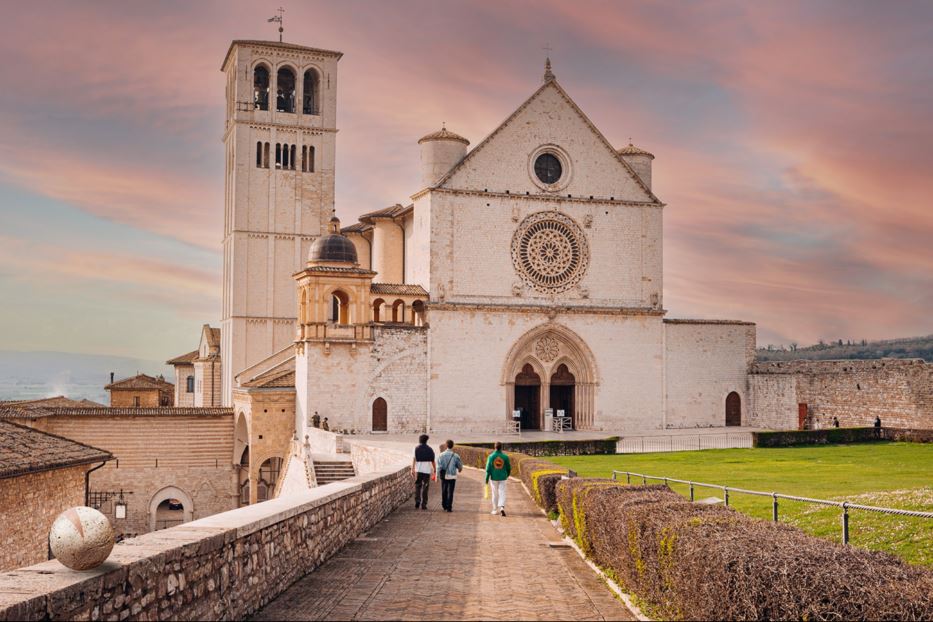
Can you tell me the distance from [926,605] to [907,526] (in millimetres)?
6863

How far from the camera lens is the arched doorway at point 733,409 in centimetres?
4931

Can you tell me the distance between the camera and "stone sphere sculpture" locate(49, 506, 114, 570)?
633 centimetres

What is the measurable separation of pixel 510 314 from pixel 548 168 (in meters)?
7.55

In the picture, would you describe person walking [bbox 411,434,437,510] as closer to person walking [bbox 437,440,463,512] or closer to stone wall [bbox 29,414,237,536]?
person walking [bbox 437,440,463,512]

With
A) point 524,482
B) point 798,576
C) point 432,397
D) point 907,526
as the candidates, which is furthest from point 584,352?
point 798,576

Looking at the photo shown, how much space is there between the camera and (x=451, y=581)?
10.8 m

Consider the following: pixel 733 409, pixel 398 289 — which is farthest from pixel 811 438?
pixel 398 289

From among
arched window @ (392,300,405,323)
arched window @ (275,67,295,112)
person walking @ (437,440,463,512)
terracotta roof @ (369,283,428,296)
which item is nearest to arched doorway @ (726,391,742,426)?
terracotta roof @ (369,283,428,296)

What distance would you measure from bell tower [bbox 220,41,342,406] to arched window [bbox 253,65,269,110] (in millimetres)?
63

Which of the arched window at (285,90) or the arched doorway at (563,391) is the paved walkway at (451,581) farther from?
the arched window at (285,90)

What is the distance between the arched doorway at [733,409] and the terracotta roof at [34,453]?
34.1 meters

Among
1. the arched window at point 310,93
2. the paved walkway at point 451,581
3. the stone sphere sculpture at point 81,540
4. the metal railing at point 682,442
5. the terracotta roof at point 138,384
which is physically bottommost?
the metal railing at point 682,442

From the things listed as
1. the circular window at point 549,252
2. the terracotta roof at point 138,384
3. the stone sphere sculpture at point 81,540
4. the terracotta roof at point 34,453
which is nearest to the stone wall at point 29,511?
the terracotta roof at point 34,453

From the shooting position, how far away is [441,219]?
44.9 metres
